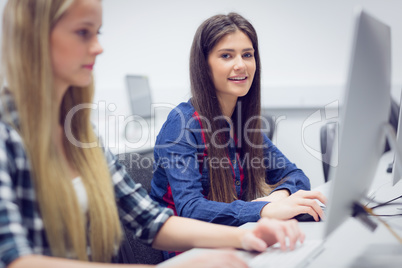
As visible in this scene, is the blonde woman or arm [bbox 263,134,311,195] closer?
the blonde woman

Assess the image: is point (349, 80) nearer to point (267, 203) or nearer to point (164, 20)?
point (267, 203)

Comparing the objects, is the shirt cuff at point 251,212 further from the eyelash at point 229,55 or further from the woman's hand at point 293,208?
the eyelash at point 229,55

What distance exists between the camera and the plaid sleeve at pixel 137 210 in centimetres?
86

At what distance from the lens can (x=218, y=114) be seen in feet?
4.38

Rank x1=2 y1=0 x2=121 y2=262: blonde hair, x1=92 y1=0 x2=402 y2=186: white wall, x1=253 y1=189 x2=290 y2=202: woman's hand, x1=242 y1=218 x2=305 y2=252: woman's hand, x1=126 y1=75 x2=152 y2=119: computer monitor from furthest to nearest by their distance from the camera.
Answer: x1=92 y1=0 x2=402 y2=186: white wall
x1=126 y1=75 x2=152 y2=119: computer monitor
x1=253 y1=189 x2=290 y2=202: woman's hand
x1=242 y1=218 x2=305 y2=252: woman's hand
x1=2 y1=0 x2=121 y2=262: blonde hair

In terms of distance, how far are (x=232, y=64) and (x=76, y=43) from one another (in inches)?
29.8

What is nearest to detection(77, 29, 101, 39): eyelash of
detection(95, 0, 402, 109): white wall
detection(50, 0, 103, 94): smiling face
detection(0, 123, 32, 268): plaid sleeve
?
detection(50, 0, 103, 94): smiling face

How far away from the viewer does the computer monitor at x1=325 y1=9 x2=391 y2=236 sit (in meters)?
0.58

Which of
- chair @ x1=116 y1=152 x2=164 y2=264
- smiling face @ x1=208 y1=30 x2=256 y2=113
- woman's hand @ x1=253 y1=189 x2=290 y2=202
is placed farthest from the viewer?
smiling face @ x1=208 y1=30 x2=256 y2=113

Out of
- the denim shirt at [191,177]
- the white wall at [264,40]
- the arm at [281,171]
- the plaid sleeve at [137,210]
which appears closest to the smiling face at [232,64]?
the denim shirt at [191,177]

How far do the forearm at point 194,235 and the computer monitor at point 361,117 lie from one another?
0.23 meters

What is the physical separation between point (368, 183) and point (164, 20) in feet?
9.88

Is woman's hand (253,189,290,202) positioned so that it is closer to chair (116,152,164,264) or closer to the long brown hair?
the long brown hair

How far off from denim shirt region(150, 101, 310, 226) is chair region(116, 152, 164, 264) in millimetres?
36
